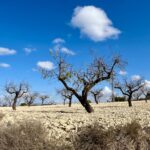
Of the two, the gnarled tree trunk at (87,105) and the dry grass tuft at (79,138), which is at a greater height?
the gnarled tree trunk at (87,105)

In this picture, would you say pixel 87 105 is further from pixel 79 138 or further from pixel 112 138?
pixel 79 138

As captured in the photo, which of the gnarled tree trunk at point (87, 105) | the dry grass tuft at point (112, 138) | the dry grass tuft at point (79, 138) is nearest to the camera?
the dry grass tuft at point (79, 138)

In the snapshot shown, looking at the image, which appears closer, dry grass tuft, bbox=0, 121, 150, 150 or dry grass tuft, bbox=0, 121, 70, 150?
dry grass tuft, bbox=0, 121, 70, 150

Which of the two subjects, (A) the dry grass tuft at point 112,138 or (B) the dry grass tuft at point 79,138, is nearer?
(B) the dry grass tuft at point 79,138

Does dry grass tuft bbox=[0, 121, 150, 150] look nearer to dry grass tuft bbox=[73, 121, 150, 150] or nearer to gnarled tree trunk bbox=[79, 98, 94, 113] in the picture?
dry grass tuft bbox=[73, 121, 150, 150]

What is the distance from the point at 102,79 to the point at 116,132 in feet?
67.7

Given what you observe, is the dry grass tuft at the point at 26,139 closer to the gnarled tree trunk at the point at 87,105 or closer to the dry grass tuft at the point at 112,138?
the dry grass tuft at the point at 112,138

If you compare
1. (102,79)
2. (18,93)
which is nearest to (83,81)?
(102,79)

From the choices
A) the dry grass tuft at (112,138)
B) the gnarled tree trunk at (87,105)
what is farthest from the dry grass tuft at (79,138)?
the gnarled tree trunk at (87,105)

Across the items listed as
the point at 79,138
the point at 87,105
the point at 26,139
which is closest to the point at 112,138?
the point at 79,138

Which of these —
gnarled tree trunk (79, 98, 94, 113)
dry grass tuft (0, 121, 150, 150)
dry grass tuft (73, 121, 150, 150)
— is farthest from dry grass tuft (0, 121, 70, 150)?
gnarled tree trunk (79, 98, 94, 113)

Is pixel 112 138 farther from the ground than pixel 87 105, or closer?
closer

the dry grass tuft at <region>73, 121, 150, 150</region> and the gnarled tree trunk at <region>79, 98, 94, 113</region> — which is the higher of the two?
the gnarled tree trunk at <region>79, 98, 94, 113</region>

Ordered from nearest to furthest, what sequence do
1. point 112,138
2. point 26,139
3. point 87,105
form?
point 26,139 < point 112,138 < point 87,105
